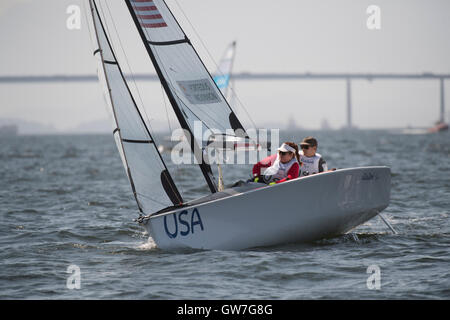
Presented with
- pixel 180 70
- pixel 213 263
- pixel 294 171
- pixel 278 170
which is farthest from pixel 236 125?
pixel 213 263

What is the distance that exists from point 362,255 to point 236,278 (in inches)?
72.3

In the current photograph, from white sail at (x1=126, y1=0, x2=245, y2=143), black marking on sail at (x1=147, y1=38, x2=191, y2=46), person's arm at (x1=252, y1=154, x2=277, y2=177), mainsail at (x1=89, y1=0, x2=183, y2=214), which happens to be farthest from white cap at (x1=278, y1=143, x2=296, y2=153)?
black marking on sail at (x1=147, y1=38, x2=191, y2=46)

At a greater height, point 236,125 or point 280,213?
point 236,125

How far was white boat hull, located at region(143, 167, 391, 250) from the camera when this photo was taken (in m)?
8.12

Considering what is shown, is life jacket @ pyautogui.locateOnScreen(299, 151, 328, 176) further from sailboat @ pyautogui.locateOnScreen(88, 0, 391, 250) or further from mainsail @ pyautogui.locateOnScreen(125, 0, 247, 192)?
mainsail @ pyautogui.locateOnScreen(125, 0, 247, 192)

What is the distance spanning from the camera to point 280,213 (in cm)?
823

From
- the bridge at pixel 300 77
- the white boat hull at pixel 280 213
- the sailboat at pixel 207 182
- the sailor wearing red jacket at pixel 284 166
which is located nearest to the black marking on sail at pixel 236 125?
the sailboat at pixel 207 182

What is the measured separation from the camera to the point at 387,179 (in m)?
8.83

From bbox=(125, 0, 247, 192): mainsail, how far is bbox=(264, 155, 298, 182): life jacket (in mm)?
915

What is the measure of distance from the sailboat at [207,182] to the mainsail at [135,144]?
0.01 metres

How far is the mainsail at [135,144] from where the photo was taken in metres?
9.12

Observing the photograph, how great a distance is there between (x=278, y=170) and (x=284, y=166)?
0.30ft

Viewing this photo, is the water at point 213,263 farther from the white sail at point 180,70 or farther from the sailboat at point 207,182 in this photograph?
the white sail at point 180,70

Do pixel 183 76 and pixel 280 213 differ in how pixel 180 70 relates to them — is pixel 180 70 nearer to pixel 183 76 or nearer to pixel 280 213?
pixel 183 76
